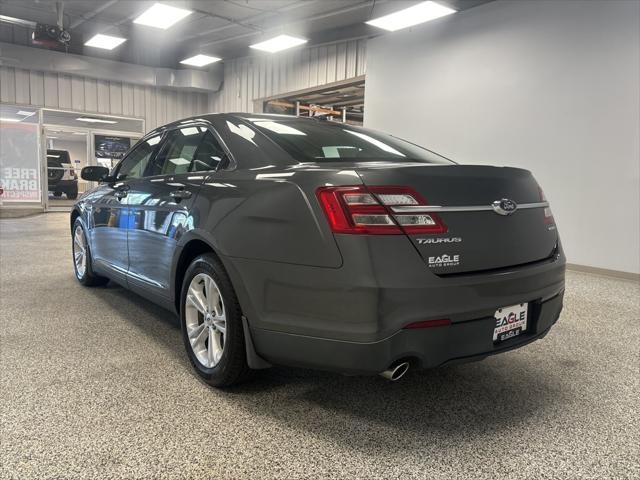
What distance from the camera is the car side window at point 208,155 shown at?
89.1 inches

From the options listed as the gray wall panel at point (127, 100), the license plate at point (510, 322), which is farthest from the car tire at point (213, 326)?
the gray wall panel at point (127, 100)

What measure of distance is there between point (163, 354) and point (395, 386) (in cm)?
123

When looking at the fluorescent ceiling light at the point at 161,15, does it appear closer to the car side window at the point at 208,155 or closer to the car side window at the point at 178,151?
the car side window at the point at 178,151

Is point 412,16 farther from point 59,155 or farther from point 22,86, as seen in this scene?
point 59,155

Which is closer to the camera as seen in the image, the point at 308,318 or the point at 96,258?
the point at 308,318

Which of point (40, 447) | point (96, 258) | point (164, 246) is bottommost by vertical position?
point (40, 447)

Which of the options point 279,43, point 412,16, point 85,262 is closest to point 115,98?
point 279,43

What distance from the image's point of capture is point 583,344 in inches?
114

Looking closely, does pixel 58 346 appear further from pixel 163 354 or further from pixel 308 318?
pixel 308 318

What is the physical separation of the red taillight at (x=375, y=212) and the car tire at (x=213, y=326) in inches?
24.4

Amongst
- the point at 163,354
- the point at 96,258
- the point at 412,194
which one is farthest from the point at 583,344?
the point at 96,258

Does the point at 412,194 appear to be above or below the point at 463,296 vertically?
above

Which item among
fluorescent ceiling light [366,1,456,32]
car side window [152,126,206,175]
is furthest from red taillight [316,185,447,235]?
fluorescent ceiling light [366,1,456,32]

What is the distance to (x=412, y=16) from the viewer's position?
6715mm
